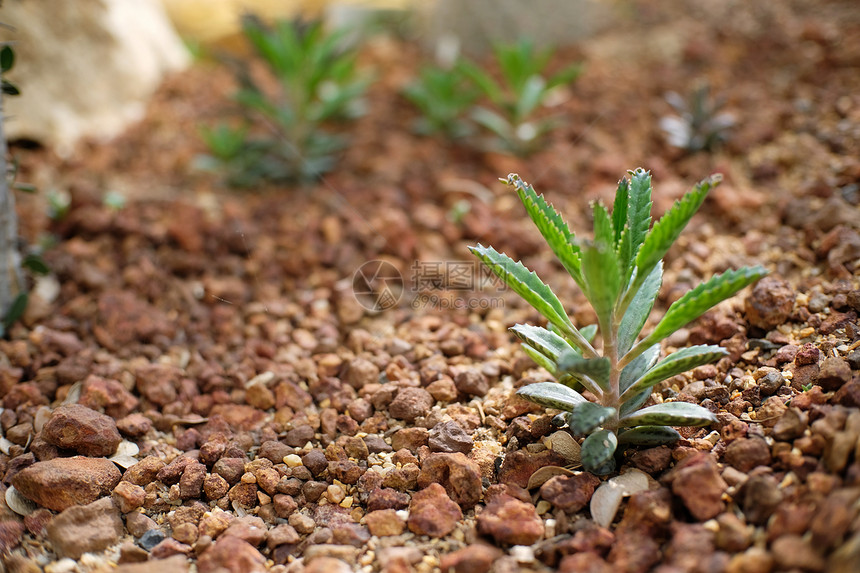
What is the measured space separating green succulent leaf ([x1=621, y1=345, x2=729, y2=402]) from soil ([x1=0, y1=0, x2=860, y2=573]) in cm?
16

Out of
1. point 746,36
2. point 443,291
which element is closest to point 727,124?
point 746,36

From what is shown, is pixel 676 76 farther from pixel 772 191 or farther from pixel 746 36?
pixel 772 191

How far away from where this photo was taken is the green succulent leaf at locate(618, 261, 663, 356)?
5.20ft

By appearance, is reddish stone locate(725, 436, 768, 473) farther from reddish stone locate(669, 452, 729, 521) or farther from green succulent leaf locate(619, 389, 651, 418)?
green succulent leaf locate(619, 389, 651, 418)

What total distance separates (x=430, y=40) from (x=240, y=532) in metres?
3.59

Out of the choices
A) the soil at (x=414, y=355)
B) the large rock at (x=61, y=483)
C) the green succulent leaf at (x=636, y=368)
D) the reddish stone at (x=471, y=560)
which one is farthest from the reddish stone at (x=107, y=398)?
the green succulent leaf at (x=636, y=368)

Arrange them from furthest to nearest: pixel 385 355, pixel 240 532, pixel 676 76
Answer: pixel 676 76 → pixel 385 355 → pixel 240 532

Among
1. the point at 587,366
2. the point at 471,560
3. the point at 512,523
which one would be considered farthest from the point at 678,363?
the point at 471,560

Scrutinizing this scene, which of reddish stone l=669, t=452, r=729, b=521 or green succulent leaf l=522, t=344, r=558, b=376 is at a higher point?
green succulent leaf l=522, t=344, r=558, b=376

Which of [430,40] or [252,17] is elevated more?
[430,40]

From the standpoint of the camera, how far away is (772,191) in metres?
2.52

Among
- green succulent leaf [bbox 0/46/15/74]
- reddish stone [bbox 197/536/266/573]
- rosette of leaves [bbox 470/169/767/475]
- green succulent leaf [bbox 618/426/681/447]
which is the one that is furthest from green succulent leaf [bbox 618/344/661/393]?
green succulent leaf [bbox 0/46/15/74]

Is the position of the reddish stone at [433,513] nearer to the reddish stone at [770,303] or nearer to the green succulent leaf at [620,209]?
the green succulent leaf at [620,209]

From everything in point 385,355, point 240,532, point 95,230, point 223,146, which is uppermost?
point 223,146
